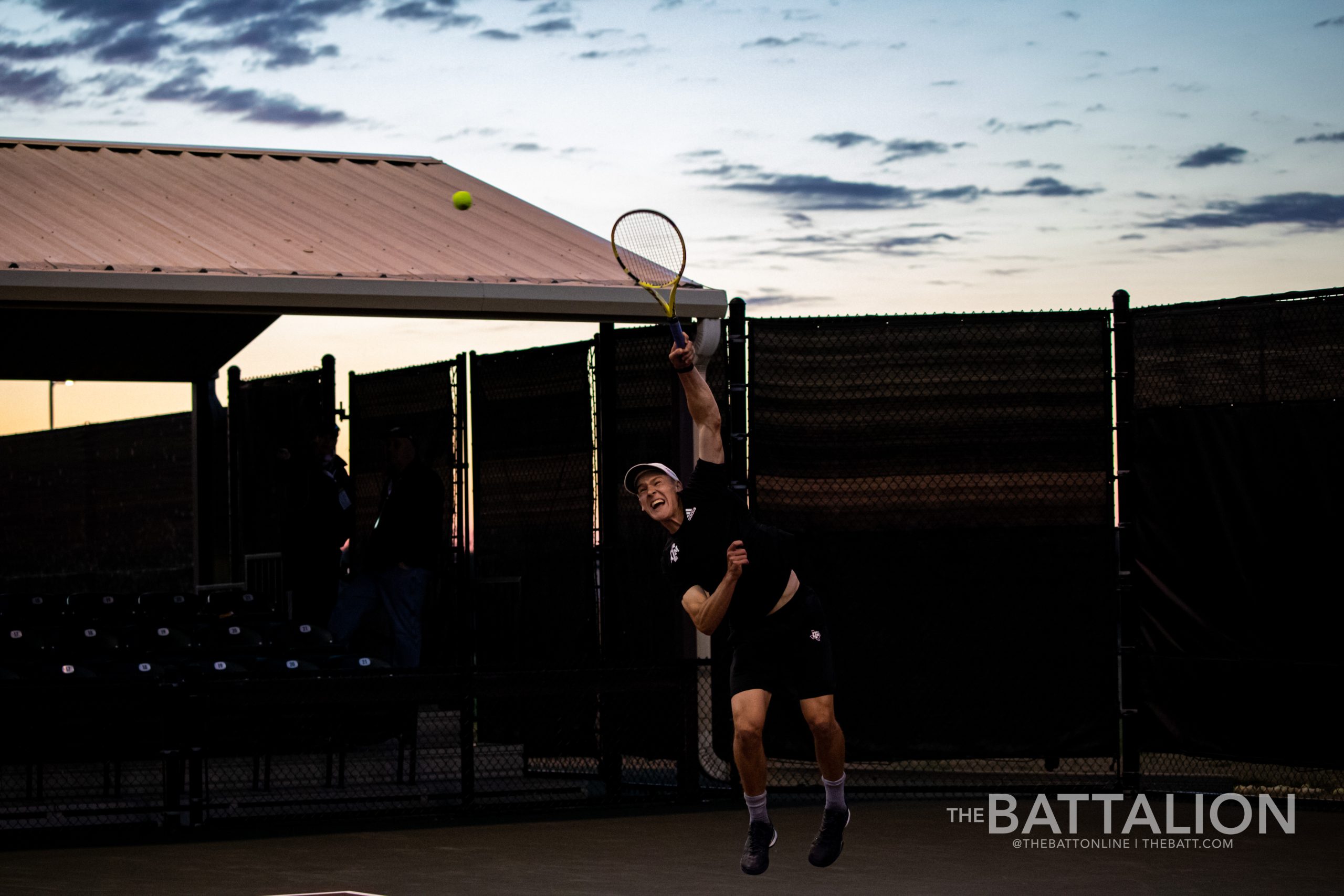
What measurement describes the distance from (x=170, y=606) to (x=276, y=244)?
11.6 ft

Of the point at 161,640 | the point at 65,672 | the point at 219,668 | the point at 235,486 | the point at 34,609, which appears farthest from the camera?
the point at 235,486

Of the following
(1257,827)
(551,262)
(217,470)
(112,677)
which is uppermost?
(551,262)

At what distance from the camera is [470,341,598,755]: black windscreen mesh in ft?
36.8

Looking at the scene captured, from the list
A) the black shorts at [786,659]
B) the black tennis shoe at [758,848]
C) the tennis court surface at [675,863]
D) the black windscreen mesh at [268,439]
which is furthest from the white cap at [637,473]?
the black windscreen mesh at [268,439]

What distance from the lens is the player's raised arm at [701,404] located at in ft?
23.2

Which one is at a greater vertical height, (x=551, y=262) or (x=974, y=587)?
(x=551, y=262)

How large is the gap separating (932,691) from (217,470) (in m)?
8.22

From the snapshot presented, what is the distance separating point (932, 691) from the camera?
34.2 ft

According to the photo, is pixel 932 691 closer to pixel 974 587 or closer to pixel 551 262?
pixel 974 587

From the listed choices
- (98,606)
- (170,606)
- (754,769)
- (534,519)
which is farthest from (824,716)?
(98,606)

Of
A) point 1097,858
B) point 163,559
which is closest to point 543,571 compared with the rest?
point 1097,858

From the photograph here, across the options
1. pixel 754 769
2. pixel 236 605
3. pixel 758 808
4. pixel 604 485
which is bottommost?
pixel 758 808

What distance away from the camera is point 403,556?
12336 mm

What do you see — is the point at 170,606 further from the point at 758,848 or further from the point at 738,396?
the point at 758,848
